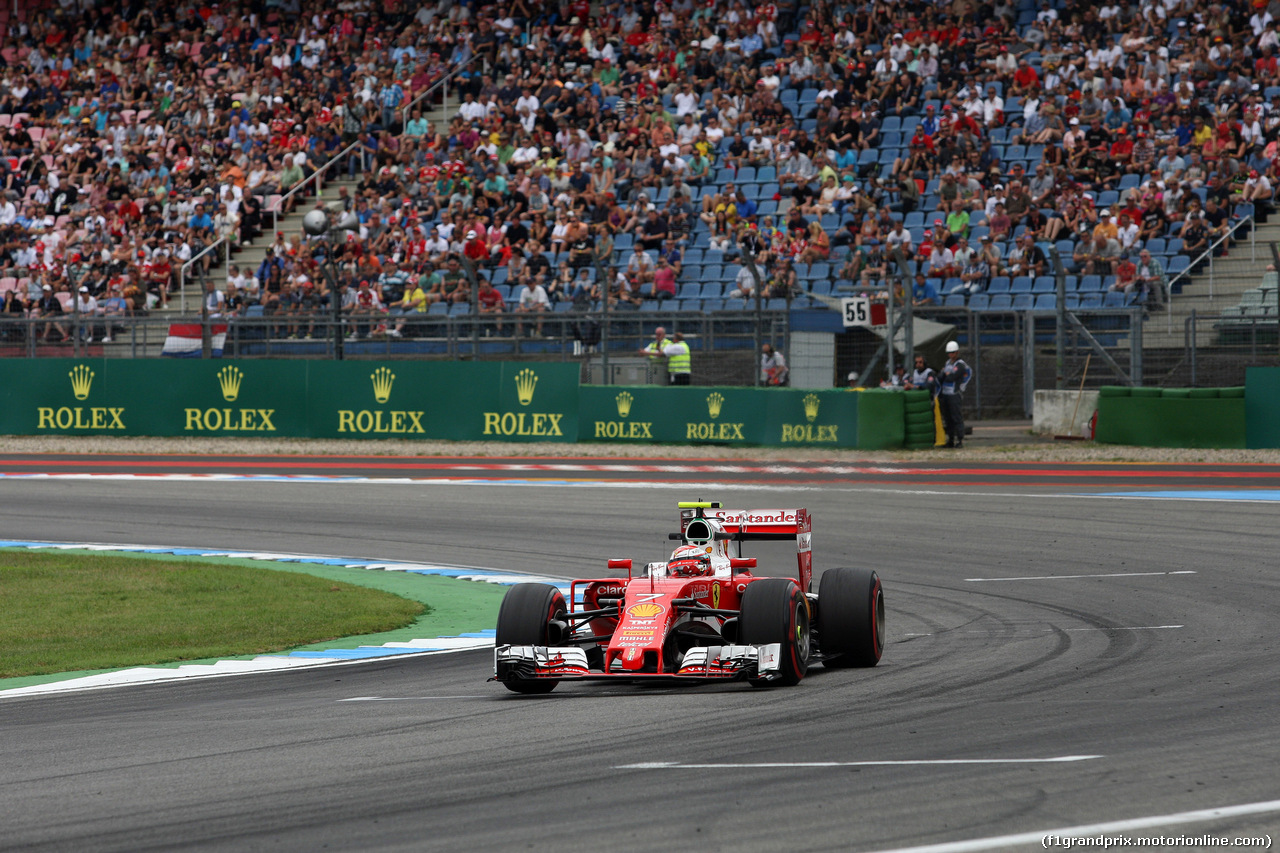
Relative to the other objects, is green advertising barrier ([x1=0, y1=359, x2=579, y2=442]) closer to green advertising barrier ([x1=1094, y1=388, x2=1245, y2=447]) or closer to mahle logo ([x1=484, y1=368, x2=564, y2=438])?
mahle logo ([x1=484, y1=368, x2=564, y2=438])

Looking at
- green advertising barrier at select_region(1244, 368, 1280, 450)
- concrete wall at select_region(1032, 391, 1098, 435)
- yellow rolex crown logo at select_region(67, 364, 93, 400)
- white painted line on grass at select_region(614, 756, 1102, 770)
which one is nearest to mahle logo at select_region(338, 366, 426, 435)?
yellow rolex crown logo at select_region(67, 364, 93, 400)

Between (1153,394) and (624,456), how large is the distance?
8.06 metres

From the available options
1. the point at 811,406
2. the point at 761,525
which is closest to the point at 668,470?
the point at 811,406

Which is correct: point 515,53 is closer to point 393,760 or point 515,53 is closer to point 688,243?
point 688,243

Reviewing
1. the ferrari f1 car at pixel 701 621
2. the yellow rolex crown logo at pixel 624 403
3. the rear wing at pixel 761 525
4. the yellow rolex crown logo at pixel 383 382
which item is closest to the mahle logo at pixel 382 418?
the yellow rolex crown logo at pixel 383 382

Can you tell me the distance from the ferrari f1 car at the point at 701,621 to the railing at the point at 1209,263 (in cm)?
1637

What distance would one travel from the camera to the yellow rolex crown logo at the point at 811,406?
79.0 ft

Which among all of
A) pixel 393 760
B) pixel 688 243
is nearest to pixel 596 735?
pixel 393 760

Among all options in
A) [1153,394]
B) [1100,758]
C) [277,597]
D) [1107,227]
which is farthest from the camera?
[1107,227]

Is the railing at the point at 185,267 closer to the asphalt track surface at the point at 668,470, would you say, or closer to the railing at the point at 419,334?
the railing at the point at 419,334

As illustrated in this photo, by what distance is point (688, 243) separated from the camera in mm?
28578

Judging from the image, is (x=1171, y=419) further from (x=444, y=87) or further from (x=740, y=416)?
(x=444, y=87)

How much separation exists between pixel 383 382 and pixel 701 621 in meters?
19.0

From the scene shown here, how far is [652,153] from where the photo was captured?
1187 inches
